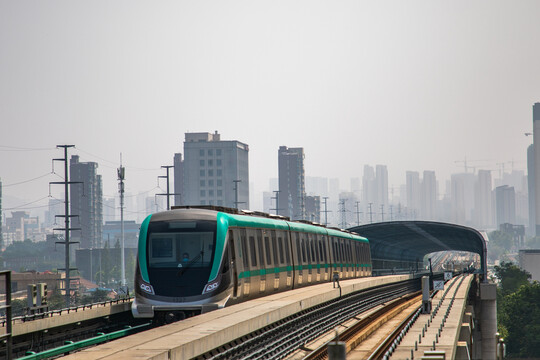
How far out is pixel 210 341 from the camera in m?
17.2

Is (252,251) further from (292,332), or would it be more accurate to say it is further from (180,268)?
(180,268)

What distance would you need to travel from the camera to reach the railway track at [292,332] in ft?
64.4

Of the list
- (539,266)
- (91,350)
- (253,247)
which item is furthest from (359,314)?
(539,266)

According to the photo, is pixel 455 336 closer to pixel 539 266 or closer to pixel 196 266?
pixel 196 266

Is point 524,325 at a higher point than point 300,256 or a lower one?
lower

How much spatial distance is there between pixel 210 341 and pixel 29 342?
6.19 metres

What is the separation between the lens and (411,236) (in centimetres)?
10669

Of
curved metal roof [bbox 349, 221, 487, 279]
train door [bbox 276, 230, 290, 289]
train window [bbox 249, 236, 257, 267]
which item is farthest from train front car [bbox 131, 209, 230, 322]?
curved metal roof [bbox 349, 221, 487, 279]

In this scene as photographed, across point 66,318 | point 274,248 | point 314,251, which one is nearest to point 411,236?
point 314,251

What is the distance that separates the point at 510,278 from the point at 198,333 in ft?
455

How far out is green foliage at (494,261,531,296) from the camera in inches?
5595

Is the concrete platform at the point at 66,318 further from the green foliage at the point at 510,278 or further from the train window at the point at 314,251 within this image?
the green foliage at the point at 510,278

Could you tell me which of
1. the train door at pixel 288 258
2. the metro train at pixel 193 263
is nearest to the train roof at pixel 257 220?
the metro train at pixel 193 263

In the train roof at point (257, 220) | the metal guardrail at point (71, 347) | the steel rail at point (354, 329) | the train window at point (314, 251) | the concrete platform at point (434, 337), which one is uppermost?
the train roof at point (257, 220)
